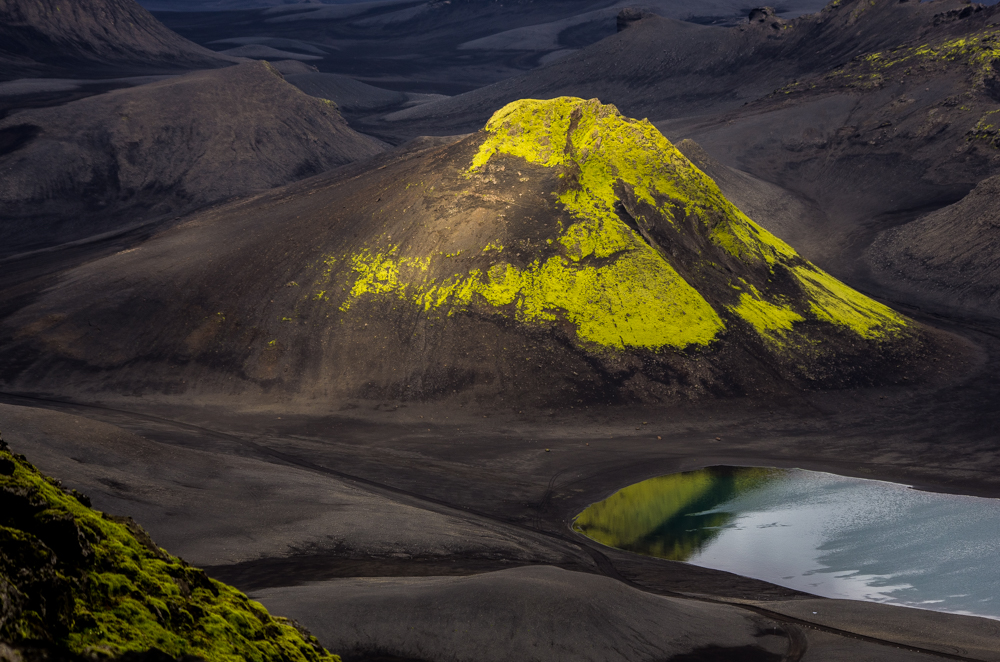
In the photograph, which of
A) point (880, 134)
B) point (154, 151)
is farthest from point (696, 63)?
point (154, 151)

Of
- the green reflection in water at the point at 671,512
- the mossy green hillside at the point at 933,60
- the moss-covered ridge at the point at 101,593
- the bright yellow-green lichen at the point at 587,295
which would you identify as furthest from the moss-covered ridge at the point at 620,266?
the mossy green hillside at the point at 933,60

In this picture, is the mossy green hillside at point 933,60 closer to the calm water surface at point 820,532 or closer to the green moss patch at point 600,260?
the green moss patch at point 600,260

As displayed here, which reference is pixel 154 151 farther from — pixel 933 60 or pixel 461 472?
pixel 933 60

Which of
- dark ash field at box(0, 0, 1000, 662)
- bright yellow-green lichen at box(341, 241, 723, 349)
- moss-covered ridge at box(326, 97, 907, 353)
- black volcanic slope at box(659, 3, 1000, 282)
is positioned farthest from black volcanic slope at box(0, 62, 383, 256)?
black volcanic slope at box(659, 3, 1000, 282)

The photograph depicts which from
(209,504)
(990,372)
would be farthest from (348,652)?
(990,372)

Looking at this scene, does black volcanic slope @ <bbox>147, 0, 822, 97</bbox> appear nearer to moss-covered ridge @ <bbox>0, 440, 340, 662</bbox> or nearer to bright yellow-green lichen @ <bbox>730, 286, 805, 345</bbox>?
bright yellow-green lichen @ <bbox>730, 286, 805, 345</bbox>

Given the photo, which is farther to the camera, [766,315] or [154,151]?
[154,151]
